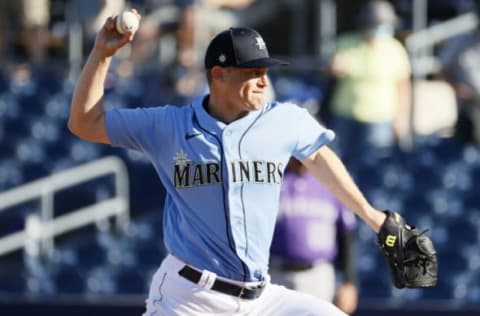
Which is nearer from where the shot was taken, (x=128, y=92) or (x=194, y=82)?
(x=194, y=82)

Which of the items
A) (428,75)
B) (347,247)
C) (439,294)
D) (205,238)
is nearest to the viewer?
(205,238)

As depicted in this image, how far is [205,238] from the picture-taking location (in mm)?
5305

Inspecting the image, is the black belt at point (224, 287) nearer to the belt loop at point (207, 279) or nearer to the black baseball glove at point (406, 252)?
the belt loop at point (207, 279)

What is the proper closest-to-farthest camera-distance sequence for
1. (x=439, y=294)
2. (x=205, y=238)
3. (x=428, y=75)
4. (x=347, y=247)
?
(x=205, y=238) < (x=347, y=247) < (x=439, y=294) < (x=428, y=75)

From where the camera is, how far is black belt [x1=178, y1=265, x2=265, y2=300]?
529 cm

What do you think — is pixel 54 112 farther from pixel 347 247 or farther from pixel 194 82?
pixel 347 247

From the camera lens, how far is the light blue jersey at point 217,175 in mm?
5297

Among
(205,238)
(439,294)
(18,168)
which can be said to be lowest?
(439,294)

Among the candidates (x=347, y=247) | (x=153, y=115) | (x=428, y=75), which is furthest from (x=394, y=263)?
(x=428, y=75)

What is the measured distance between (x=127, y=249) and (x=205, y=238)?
5273 millimetres

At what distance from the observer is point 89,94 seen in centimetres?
521

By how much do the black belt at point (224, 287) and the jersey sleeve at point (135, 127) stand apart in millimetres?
524

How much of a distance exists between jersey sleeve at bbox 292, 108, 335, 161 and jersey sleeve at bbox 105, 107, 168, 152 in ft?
1.82

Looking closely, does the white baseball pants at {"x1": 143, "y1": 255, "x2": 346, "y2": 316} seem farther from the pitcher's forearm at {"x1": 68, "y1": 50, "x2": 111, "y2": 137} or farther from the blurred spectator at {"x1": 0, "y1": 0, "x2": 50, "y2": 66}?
the blurred spectator at {"x1": 0, "y1": 0, "x2": 50, "y2": 66}
